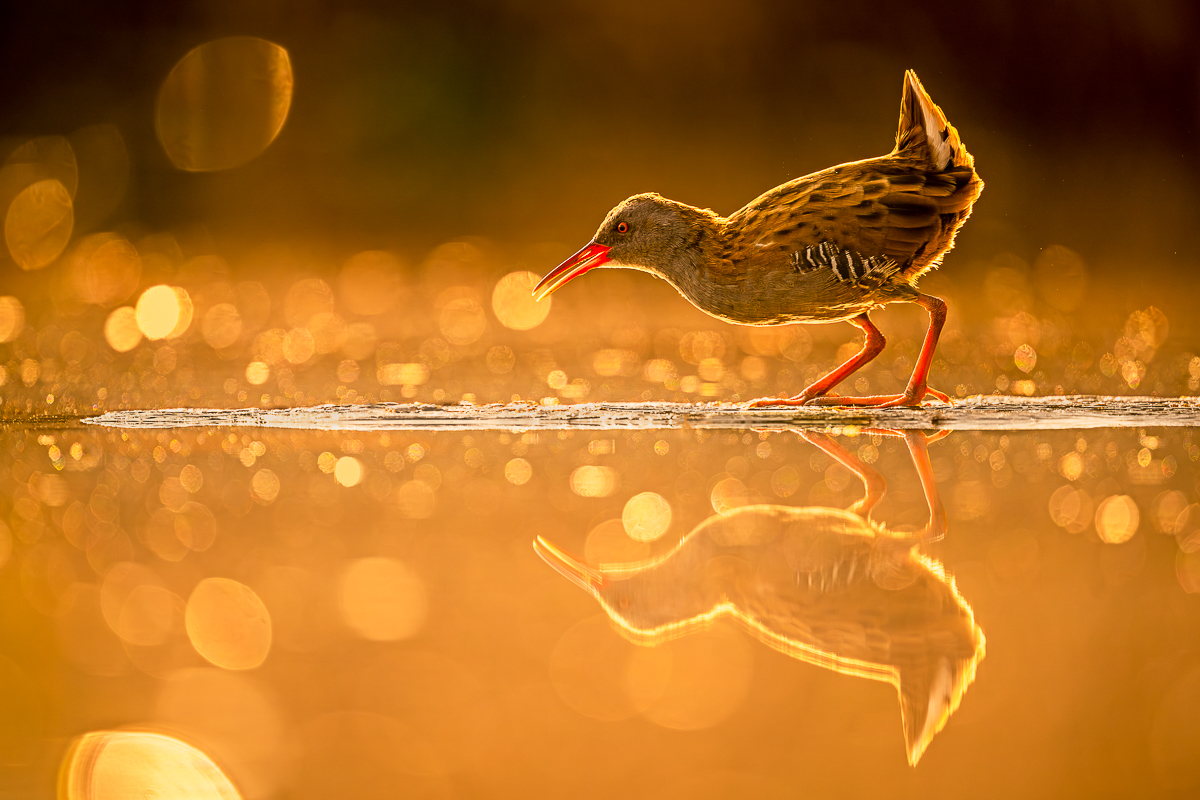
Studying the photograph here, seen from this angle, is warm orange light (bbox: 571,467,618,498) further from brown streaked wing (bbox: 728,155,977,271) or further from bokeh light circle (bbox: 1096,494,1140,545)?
brown streaked wing (bbox: 728,155,977,271)

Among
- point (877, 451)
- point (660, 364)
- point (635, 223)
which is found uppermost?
point (635, 223)

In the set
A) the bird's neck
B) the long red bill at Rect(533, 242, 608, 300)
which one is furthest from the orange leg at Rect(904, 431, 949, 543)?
the long red bill at Rect(533, 242, 608, 300)

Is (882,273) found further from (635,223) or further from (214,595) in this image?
(214,595)

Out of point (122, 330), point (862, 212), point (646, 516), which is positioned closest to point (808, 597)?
point (646, 516)

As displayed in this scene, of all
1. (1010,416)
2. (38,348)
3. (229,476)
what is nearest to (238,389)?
(38,348)

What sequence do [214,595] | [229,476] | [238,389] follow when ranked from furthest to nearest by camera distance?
[238,389], [229,476], [214,595]

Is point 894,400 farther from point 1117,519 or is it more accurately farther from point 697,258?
point 1117,519
